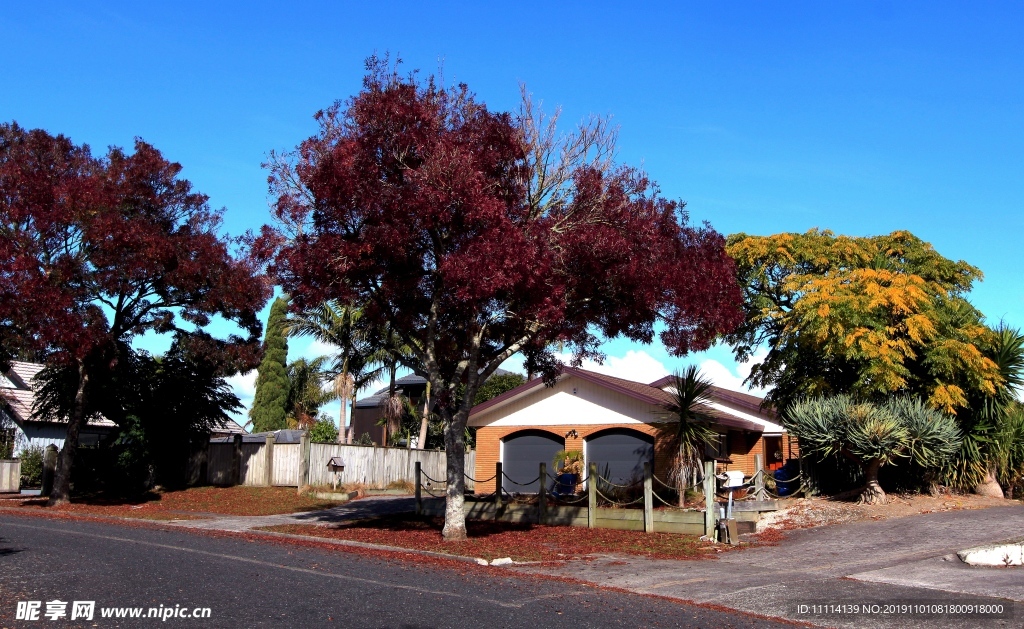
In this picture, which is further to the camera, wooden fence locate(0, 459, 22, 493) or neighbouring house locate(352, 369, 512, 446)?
neighbouring house locate(352, 369, 512, 446)

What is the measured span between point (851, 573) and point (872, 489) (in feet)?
26.4

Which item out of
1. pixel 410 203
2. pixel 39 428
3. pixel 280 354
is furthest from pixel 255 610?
pixel 280 354

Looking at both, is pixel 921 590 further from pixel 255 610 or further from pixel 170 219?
pixel 170 219

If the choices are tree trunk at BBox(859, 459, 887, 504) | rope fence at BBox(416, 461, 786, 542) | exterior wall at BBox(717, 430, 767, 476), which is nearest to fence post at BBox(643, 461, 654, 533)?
rope fence at BBox(416, 461, 786, 542)

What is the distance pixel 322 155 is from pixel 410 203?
8.43 feet

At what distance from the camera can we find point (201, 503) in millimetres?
27516

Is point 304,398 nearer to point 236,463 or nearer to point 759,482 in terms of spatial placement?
point 236,463

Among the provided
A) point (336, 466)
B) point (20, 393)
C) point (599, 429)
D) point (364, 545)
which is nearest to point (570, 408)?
point (599, 429)

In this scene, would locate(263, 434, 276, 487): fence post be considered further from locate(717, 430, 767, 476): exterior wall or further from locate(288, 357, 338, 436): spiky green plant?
locate(288, 357, 338, 436): spiky green plant

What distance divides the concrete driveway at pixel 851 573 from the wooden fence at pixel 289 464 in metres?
17.8

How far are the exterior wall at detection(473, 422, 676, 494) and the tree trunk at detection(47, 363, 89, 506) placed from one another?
13.2m

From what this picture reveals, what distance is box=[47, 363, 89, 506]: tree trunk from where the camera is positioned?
26.2 metres

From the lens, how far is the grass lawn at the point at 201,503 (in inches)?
977

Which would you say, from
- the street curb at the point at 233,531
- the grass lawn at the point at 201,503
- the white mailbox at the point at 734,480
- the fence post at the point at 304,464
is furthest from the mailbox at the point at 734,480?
the fence post at the point at 304,464
